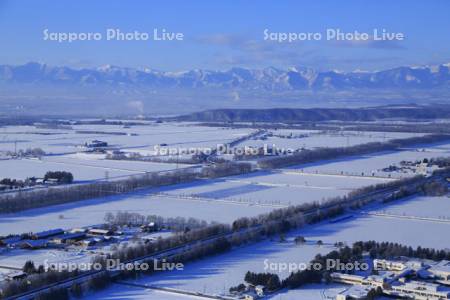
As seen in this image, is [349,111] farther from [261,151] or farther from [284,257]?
[284,257]

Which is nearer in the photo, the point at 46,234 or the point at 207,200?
the point at 46,234

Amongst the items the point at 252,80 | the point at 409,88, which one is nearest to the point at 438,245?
the point at 409,88

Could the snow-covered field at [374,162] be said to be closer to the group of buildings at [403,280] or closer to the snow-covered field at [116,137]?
the snow-covered field at [116,137]

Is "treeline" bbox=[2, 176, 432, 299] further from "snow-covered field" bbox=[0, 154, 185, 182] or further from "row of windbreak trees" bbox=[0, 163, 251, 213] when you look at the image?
"snow-covered field" bbox=[0, 154, 185, 182]

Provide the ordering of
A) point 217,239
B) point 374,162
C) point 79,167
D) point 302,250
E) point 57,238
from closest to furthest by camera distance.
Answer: point 302,250
point 217,239
point 57,238
point 79,167
point 374,162

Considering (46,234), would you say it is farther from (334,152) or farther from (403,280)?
(334,152)

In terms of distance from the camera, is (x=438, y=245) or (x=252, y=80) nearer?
(x=438, y=245)

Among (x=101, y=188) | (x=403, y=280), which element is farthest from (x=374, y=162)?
(x=403, y=280)
